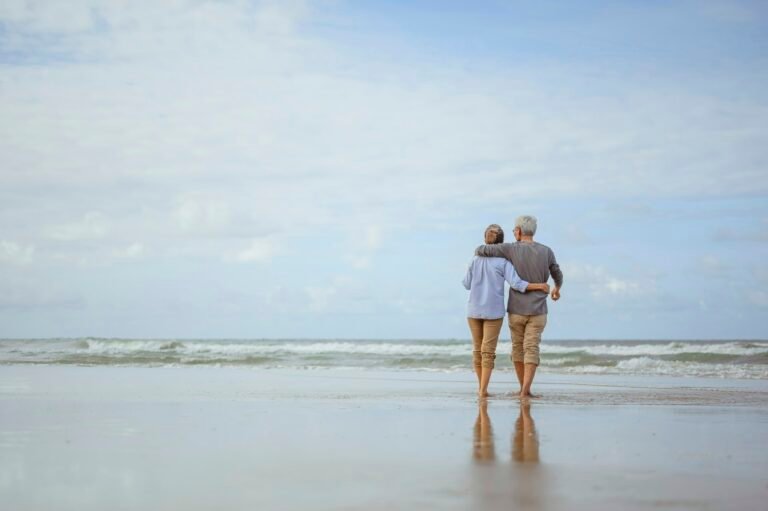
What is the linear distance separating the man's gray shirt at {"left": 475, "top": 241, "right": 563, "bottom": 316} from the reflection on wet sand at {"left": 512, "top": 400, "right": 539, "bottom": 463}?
198 centimetres

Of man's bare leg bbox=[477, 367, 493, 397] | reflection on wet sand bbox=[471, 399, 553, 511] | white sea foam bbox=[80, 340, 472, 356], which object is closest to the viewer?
reflection on wet sand bbox=[471, 399, 553, 511]

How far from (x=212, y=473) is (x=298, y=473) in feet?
1.40

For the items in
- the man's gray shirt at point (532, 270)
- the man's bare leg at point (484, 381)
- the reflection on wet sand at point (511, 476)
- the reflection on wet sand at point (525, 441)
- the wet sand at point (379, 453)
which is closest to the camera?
the reflection on wet sand at point (511, 476)

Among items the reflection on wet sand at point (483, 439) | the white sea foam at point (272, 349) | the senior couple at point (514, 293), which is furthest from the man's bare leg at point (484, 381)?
the white sea foam at point (272, 349)

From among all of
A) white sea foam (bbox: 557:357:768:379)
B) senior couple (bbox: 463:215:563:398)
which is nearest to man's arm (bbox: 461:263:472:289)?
senior couple (bbox: 463:215:563:398)

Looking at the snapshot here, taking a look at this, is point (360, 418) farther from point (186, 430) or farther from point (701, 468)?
point (701, 468)

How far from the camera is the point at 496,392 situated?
9.83m

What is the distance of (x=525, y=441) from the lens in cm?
516

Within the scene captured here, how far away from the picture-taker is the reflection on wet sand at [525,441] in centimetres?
451

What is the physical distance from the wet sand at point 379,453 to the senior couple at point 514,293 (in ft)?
2.48

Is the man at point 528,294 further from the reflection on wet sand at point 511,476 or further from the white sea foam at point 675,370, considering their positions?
the white sea foam at point 675,370

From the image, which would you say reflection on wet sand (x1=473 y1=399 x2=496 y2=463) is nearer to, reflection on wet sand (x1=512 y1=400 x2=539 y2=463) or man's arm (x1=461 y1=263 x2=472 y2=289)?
reflection on wet sand (x1=512 y1=400 x2=539 y2=463)

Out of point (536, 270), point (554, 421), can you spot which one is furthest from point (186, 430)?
point (536, 270)

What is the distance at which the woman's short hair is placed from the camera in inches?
356
